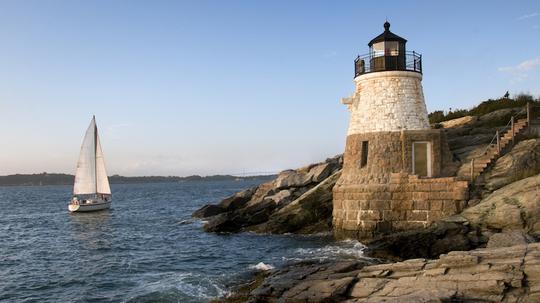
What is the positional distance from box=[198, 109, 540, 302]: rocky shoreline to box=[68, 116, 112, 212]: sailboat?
83.8 feet

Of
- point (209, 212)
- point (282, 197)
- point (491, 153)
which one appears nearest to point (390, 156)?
point (491, 153)

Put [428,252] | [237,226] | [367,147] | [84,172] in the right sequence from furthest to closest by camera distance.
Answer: [84,172] < [237,226] < [367,147] < [428,252]

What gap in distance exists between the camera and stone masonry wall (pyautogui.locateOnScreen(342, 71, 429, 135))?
74.6ft

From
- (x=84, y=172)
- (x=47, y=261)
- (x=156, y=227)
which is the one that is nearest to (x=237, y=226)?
(x=156, y=227)

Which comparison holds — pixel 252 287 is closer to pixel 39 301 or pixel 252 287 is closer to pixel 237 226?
pixel 39 301

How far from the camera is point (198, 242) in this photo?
26938 millimetres

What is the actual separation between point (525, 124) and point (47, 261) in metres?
23.8

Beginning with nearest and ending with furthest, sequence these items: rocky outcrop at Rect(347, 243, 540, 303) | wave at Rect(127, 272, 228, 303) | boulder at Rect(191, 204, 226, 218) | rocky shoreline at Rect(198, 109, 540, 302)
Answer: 1. rocky outcrop at Rect(347, 243, 540, 303)
2. rocky shoreline at Rect(198, 109, 540, 302)
3. wave at Rect(127, 272, 228, 303)
4. boulder at Rect(191, 204, 226, 218)

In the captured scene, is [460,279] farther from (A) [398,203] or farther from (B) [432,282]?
(A) [398,203]

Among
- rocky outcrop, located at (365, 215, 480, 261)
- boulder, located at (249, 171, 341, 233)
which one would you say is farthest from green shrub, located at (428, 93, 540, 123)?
rocky outcrop, located at (365, 215, 480, 261)

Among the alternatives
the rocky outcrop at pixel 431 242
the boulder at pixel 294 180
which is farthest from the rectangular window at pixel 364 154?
the boulder at pixel 294 180

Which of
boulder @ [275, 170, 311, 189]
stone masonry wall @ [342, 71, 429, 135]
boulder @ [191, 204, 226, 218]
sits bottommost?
boulder @ [191, 204, 226, 218]

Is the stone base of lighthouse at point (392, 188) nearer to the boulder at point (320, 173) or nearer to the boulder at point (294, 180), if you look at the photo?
the boulder at point (320, 173)

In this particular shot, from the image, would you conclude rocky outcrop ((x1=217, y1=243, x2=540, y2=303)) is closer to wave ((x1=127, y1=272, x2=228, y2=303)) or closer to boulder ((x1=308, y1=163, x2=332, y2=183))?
wave ((x1=127, y1=272, x2=228, y2=303))
